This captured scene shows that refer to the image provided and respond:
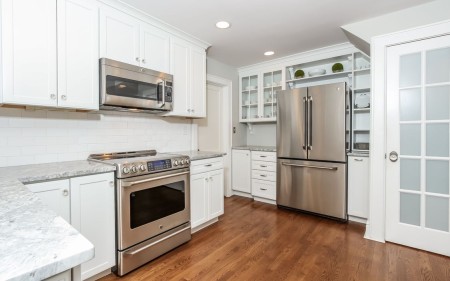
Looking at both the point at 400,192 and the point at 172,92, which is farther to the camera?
the point at 172,92

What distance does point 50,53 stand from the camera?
1.84 meters

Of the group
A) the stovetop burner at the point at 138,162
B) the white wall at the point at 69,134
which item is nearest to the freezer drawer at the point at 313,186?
the stovetop burner at the point at 138,162

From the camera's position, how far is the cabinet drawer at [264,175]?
3.79 meters

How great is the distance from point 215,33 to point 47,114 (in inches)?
80.8

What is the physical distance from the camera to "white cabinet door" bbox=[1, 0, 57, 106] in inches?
64.4

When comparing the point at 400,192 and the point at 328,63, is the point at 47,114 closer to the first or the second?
the point at 400,192

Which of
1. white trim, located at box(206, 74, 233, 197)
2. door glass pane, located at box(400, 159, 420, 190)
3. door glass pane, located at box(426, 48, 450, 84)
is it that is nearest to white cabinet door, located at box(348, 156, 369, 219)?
door glass pane, located at box(400, 159, 420, 190)

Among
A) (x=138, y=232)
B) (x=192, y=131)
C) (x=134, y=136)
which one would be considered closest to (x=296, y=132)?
(x=192, y=131)

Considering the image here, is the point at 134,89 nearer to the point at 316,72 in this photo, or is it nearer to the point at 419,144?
the point at 316,72

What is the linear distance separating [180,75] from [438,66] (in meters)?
2.76

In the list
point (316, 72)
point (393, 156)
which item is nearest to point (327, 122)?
point (393, 156)

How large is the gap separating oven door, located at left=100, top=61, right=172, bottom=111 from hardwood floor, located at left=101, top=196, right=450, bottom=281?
61.5 inches

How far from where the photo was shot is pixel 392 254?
2.28 m

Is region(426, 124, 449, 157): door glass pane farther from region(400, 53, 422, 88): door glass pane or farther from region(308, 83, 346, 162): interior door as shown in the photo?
region(308, 83, 346, 162): interior door
